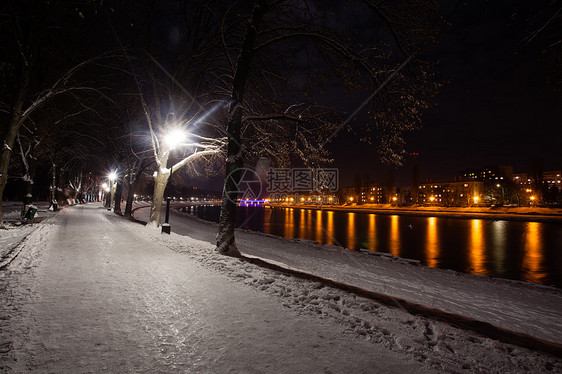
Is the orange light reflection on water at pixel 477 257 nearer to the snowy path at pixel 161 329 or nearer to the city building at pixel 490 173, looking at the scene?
the snowy path at pixel 161 329

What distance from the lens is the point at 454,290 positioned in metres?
9.98

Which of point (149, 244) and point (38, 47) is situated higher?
point (38, 47)

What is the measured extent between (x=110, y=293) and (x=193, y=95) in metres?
13.2

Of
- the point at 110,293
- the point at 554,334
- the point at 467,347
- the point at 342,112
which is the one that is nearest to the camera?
the point at 467,347

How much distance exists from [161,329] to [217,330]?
79 centimetres

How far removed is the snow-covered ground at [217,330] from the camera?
138 inches

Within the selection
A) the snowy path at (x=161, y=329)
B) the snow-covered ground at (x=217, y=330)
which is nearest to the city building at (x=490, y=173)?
the snow-covered ground at (x=217, y=330)

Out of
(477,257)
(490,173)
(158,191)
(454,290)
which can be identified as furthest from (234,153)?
(490,173)

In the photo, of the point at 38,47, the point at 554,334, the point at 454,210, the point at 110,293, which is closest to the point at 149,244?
the point at 110,293

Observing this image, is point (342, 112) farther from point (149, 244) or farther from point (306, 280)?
point (149, 244)

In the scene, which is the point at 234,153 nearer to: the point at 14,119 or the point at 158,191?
the point at 158,191

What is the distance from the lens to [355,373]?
3.35 m

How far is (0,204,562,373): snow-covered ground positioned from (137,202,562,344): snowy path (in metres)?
3.87

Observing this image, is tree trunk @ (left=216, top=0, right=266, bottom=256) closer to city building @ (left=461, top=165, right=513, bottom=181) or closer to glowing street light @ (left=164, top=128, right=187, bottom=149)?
glowing street light @ (left=164, top=128, right=187, bottom=149)
